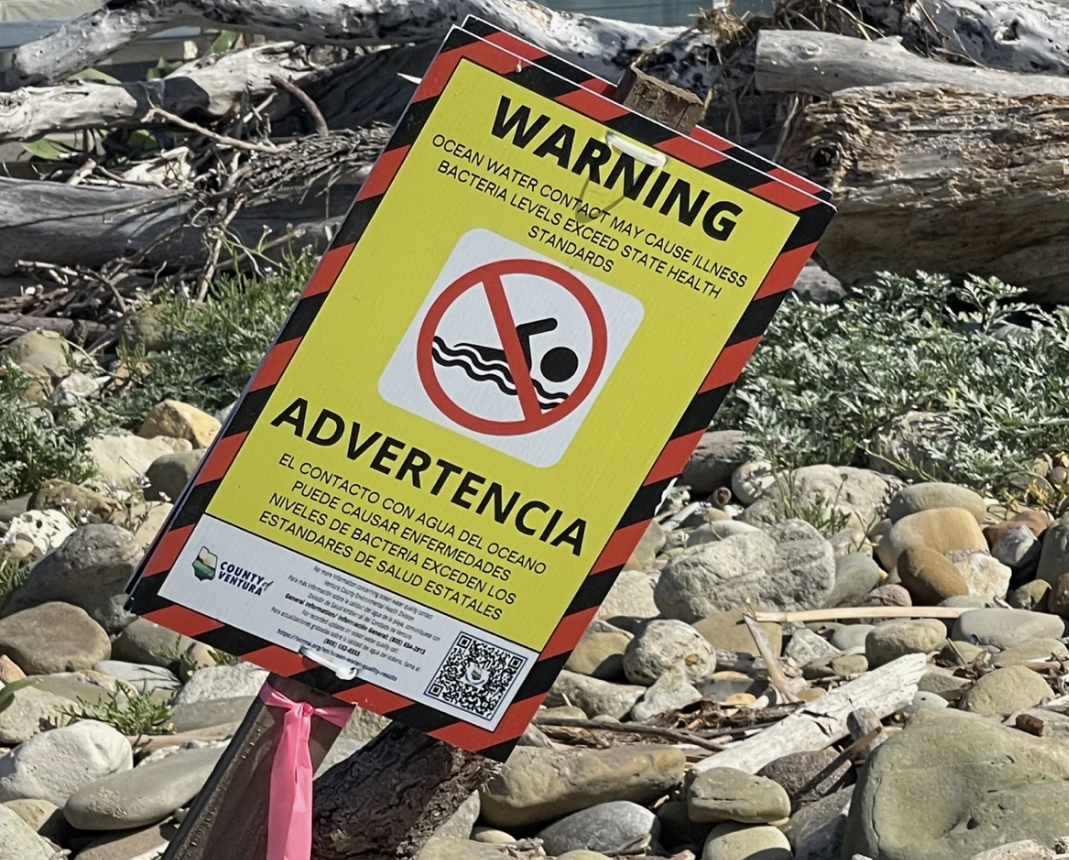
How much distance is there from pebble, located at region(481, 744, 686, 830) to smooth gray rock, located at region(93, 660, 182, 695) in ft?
4.37

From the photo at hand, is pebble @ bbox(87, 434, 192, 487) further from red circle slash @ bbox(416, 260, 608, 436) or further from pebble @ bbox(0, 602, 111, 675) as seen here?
red circle slash @ bbox(416, 260, 608, 436)

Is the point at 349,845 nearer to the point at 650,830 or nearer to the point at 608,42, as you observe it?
the point at 650,830

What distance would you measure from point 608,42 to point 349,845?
271 inches

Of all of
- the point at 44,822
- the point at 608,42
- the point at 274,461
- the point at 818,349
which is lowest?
the point at 44,822

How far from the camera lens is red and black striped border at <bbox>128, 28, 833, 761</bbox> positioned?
6.07 ft

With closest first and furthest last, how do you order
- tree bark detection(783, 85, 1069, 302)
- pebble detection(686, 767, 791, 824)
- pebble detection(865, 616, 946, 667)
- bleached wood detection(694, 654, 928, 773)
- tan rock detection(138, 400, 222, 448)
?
pebble detection(686, 767, 791, 824) < bleached wood detection(694, 654, 928, 773) < pebble detection(865, 616, 946, 667) < tan rock detection(138, 400, 222, 448) < tree bark detection(783, 85, 1069, 302)

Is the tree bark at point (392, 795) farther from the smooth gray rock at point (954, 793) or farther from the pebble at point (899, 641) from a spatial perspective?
the pebble at point (899, 641)

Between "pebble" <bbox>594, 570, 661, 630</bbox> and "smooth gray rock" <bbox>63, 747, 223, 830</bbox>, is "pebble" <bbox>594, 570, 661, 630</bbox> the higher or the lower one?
the higher one

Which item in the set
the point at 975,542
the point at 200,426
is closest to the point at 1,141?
the point at 200,426

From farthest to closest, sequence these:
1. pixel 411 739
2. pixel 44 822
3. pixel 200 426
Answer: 1. pixel 200 426
2. pixel 44 822
3. pixel 411 739

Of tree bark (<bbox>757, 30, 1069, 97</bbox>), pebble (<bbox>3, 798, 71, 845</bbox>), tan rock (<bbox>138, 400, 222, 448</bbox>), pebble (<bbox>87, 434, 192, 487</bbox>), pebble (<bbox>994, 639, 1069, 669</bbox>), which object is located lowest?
pebble (<bbox>3, 798, 71, 845</bbox>)

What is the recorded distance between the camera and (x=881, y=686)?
347 cm

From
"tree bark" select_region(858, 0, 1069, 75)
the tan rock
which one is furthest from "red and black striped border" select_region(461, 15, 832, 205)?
"tree bark" select_region(858, 0, 1069, 75)

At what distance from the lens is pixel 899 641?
3.83m
